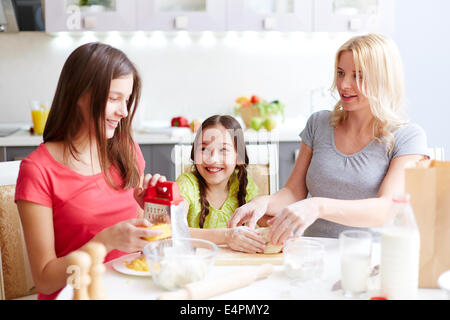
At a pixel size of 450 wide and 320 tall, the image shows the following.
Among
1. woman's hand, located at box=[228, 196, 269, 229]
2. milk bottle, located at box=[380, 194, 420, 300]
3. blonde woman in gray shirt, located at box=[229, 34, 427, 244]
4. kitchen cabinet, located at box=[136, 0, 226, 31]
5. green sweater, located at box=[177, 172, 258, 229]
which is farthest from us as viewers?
kitchen cabinet, located at box=[136, 0, 226, 31]

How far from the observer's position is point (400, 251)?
84 centimetres

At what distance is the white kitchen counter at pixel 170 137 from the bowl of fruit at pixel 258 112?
0.05 m

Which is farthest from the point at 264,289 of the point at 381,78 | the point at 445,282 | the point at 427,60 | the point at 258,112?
the point at 427,60

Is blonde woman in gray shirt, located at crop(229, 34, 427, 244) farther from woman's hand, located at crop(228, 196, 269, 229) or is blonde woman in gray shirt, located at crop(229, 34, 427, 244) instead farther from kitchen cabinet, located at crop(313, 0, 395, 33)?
kitchen cabinet, located at crop(313, 0, 395, 33)

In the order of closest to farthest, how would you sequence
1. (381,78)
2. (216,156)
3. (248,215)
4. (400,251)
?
1. (400,251)
2. (248,215)
3. (381,78)
4. (216,156)

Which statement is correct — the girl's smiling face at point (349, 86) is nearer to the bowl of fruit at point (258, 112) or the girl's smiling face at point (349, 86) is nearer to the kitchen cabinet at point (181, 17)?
the bowl of fruit at point (258, 112)

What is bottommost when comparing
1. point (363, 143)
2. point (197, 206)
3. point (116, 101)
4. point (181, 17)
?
point (197, 206)

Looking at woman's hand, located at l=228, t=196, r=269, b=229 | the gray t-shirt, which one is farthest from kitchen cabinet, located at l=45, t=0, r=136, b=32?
woman's hand, located at l=228, t=196, r=269, b=229

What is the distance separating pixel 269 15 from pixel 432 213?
2197mm

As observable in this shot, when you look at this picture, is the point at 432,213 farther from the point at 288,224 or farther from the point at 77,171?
the point at 77,171

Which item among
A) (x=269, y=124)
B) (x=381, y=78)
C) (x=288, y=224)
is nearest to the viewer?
(x=288, y=224)

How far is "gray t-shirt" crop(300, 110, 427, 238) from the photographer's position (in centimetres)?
152

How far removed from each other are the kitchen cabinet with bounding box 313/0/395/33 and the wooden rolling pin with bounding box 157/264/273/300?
2.25 meters
